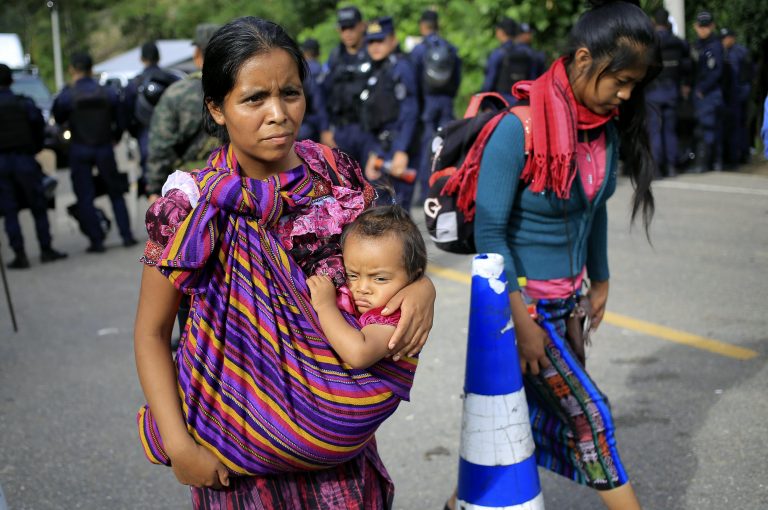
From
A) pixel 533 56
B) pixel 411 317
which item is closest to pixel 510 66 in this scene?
pixel 533 56

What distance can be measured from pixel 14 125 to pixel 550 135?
758cm

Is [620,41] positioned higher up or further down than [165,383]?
higher up

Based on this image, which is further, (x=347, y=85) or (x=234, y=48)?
(x=347, y=85)

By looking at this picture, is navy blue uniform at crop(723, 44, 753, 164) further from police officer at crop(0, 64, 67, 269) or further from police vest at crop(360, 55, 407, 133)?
police officer at crop(0, 64, 67, 269)

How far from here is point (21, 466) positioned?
14.1 ft

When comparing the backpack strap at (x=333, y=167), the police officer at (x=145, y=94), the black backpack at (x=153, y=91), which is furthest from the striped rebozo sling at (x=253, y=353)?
the black backpack at (x=153, y=91)

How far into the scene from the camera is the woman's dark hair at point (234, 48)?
197 cm

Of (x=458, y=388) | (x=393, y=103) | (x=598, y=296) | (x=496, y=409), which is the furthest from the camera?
(x=393, y=103)

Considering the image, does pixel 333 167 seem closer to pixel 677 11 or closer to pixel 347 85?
pixel 347 85

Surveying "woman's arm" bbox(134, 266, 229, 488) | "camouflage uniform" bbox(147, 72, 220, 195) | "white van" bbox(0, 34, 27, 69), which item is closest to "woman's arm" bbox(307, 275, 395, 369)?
"woman's arm" bbox(134, 266, 229, 488)

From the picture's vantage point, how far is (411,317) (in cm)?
196

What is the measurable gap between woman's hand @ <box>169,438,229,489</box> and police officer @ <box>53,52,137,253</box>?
8134 mm

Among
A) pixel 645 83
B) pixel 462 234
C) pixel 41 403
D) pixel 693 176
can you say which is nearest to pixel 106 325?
pixel 41 403

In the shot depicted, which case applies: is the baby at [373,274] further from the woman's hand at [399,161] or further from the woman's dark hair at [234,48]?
the woman's hand at [399,161]
